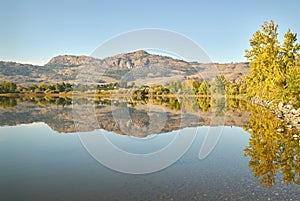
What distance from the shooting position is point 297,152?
607 inches

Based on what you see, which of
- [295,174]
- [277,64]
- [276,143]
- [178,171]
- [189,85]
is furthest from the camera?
[189,85]

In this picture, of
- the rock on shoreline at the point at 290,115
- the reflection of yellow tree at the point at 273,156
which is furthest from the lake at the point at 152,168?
the rock on shoreline at the point at 290,115

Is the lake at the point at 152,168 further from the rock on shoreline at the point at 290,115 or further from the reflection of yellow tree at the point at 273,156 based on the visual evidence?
the rock on shoreline at the point at 290,115

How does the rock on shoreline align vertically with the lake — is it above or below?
above

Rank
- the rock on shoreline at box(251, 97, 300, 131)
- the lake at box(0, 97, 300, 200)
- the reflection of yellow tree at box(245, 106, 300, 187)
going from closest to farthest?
1. the lake at box(0, 97, 300, 200)
2. the reflection of yellow tree at box(245, 106, 300, 187)
3. the rock on shoreline at box(251, 97, 300, 131)

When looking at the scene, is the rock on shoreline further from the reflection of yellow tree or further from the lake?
the reflection of yellow tree

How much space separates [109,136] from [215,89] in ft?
317

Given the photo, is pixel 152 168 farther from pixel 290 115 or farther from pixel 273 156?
pixel 290 115

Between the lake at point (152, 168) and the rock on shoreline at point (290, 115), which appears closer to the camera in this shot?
the lake at point (152, 168)

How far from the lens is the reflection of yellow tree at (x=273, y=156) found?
12.1m

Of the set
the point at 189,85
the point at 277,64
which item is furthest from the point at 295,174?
the point at 189,85

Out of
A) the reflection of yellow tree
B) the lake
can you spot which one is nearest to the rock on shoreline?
the lake

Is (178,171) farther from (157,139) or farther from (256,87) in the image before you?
(256,87)

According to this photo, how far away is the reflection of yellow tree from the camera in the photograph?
1209 cm
